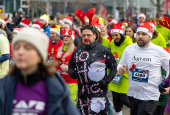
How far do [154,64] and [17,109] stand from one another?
312 centimetres

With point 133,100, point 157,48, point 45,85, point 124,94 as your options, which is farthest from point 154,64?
point 45,85

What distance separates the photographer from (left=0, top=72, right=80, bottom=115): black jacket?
2.72 metres

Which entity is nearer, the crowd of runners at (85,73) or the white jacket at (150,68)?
the crowd of runners at (85,73)

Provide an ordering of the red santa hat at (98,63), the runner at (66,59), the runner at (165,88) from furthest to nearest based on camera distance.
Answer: the runner at (66,59)
the red santa hat at (98,63)
the runner at (165,88)

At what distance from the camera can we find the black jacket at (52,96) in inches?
107

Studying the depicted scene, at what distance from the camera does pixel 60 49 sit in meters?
6.58

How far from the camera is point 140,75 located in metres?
5.43

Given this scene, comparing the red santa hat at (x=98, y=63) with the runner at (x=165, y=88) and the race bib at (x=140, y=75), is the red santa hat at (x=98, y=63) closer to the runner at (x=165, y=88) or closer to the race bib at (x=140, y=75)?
the race bib at (x=140, y=75)

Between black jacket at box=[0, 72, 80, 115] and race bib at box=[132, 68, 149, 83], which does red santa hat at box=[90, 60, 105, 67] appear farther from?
black jacket at box=[0, 72, 80, 115]

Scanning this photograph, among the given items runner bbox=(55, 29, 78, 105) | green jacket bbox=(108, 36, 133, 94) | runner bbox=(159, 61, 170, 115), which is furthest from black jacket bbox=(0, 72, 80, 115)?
green jacket bbox=(108, 36, 133, 94)

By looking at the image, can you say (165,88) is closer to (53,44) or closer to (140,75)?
(140,75)

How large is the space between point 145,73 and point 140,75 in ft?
0.30

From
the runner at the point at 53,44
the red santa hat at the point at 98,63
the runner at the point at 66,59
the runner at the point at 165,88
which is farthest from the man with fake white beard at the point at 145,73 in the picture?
the runner at the point at 53,44

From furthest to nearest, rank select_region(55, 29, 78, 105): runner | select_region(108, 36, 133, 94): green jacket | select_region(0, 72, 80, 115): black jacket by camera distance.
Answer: select_region(108, 36, 133, 94): green jacket
select_region(55, 29, 78, 105): runner
select_region(0, 72, 80, 115): black jacket
